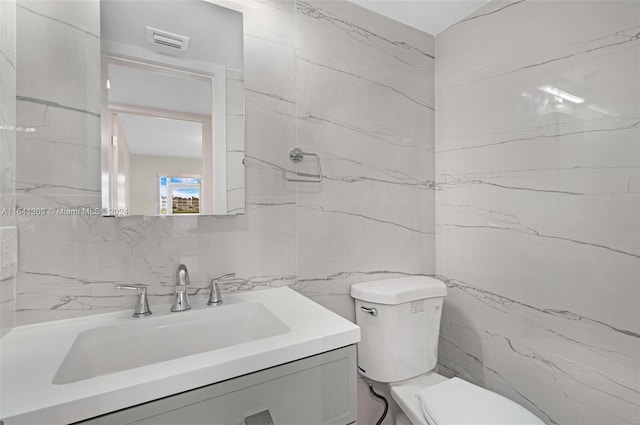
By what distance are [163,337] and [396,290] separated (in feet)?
3.08

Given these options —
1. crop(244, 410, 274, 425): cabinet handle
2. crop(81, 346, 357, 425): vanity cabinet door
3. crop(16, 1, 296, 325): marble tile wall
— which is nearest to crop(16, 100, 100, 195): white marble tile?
crop(16, 1, 296, 325): marble tile wall

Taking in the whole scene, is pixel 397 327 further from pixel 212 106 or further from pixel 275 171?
pixel 212 106

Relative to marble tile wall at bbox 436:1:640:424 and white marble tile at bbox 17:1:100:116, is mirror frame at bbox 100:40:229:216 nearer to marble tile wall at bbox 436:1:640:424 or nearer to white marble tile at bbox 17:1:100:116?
white marble tile at bbox 17:1:100:116

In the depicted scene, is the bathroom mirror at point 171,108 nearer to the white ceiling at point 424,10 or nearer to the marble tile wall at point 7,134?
the marble tile wall at point 7,134

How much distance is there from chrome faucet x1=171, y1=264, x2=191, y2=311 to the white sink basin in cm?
4

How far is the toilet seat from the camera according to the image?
1.08 meters

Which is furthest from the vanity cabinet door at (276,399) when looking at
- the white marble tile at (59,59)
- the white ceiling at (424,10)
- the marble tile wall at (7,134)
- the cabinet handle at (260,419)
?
the white ceiling at (424,10)

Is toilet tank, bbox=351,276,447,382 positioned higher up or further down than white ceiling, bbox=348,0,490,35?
further down

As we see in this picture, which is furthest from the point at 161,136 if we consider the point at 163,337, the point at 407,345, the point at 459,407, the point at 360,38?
the point at 459,407

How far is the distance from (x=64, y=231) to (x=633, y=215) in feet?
6.13

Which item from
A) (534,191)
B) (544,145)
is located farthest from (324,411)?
(544,145)

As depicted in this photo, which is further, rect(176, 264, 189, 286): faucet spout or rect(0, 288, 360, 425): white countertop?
rect(176, 264, 189, 286): faucet spout

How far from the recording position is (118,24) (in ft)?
3.42

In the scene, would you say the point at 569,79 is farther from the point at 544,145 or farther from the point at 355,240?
the point at 355,240
